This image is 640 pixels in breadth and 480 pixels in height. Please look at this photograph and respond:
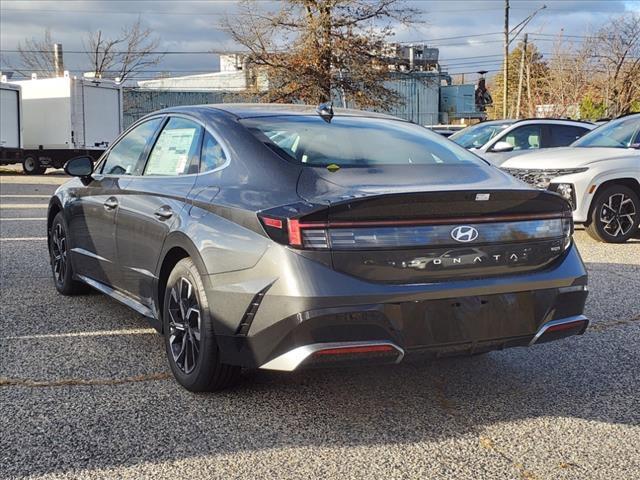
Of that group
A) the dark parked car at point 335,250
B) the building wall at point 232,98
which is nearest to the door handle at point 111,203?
the dark parked car at point 335,250

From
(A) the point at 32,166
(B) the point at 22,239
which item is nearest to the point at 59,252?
(B) the point at 22,239

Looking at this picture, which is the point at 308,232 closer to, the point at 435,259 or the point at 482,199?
the point at 435,259

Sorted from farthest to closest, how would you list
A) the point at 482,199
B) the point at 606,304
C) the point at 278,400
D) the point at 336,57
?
1. the point at 336,57
2. the point at 606,304
3. the point at 278,400
4. the point at 482,199

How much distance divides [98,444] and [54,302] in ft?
10.2

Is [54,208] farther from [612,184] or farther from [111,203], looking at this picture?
[612,184]

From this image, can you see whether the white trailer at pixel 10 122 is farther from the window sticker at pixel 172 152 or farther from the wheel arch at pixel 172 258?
the wheel arch at pixel 172 258

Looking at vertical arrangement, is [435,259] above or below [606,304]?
above

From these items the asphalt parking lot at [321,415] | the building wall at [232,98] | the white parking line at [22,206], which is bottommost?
the asphalt parking lot at [321,415]

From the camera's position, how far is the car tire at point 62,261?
620cm

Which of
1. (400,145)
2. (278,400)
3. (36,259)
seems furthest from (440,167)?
(36,259)

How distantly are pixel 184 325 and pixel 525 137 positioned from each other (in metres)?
9.24

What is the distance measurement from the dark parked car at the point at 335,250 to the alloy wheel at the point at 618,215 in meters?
5.65

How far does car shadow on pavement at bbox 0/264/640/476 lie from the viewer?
3348 mm

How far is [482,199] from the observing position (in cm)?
356
